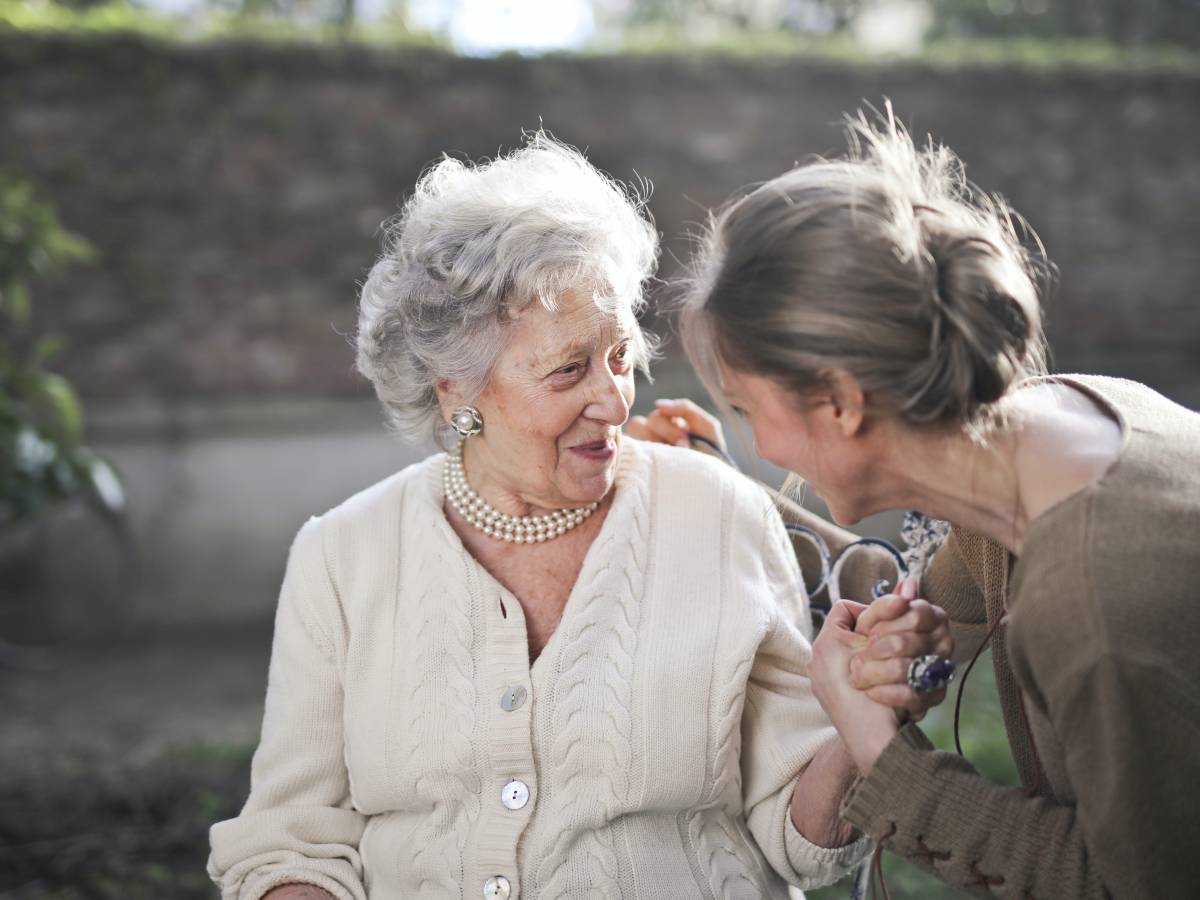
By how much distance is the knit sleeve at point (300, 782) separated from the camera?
7.54ft

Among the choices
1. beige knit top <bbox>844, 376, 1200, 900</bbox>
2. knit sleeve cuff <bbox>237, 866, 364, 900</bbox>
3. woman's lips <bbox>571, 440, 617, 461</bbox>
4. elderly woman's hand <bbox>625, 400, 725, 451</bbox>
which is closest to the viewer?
beige knit top <bbox>844, 376, 1200, 900</bbox>

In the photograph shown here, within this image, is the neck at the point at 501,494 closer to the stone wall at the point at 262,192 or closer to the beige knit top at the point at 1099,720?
the beige knit top at the point at 1099,720

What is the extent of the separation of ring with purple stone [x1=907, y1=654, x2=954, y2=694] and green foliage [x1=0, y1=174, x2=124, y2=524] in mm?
4131

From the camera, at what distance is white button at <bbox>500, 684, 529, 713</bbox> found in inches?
88.0

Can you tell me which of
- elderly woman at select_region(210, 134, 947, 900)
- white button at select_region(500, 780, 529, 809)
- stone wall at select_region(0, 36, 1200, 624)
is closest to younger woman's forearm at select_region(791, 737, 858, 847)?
elderly woman at select_region(210, 134, 947, 900)

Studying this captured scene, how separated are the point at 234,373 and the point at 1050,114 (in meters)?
5.47

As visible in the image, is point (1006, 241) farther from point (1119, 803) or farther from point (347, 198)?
point (347, 198)

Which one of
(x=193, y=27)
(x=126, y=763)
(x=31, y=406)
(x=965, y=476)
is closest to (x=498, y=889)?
(x=965, y=476)

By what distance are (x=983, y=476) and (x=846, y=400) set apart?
24cm

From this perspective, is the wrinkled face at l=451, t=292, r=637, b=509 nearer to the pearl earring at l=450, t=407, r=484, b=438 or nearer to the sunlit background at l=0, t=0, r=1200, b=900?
the pearl earring at l=450, t=407, r=484, b=438

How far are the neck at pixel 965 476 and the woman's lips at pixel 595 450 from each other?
0.67 meters

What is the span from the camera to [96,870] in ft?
13.1

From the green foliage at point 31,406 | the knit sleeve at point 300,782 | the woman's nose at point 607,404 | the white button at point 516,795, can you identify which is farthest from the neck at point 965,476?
the green foliage at point 31,406

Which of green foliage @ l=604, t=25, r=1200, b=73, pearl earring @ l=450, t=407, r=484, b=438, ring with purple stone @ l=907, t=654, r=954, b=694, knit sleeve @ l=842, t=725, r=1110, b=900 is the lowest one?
knit sleeve @ l=842, t=725, r=1110, b=900
